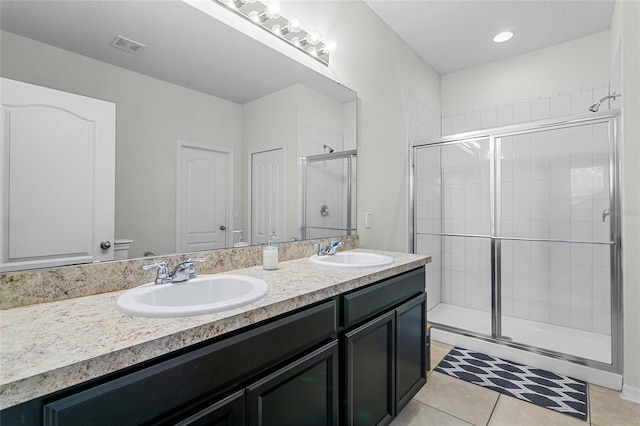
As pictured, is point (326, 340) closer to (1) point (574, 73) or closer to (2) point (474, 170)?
(2) point (474, 170)

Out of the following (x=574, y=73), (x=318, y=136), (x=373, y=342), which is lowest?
(x=373, y=342)

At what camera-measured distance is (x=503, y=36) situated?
8.95 ft

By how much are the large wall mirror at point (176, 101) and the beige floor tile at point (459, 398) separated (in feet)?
4.26

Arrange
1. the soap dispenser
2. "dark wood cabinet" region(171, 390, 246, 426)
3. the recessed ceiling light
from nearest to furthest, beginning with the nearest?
"dark wood cabinet" region(171, 390, 246, 426), the soap dispenser, the recessed ceiling light

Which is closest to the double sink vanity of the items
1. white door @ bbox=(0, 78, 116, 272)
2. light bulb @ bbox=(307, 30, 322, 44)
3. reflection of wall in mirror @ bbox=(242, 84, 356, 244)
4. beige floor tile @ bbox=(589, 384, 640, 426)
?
white door @ bbox=(0, 78, 116, 272)

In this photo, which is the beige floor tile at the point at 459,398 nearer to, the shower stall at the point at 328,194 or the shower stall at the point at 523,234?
the shower stall at the point at 523,234

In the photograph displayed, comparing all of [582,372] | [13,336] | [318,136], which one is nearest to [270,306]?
[13,336]

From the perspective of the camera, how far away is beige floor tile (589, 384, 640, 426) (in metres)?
1.64

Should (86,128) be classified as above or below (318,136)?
below

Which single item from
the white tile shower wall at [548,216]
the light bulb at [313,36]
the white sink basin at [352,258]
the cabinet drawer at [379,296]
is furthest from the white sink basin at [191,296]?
the white tile shower wall at [548,216]

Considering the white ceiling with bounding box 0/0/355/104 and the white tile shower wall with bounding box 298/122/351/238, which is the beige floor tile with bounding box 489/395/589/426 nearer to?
the white tile shower wall with bounding box 298/122/351/238

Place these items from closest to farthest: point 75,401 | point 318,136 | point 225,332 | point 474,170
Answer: point 75,401 < point 225,332 < point 318,136 < point 474,170

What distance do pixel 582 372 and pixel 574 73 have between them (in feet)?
8.25

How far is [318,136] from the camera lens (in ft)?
6.66
